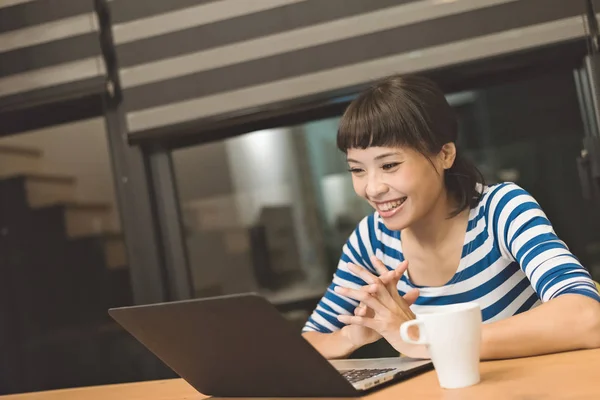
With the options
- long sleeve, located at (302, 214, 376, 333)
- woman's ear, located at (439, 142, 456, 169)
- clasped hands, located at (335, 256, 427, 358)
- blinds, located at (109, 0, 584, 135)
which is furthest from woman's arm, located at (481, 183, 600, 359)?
blinds, located at (109, 0, 584, 135)

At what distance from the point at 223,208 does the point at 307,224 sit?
1.03 ft

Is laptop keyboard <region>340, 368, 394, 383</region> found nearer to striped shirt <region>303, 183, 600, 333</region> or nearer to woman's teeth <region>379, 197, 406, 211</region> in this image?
striped shirt <region>303, 183, 600, 333</region>

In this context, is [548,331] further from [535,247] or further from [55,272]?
[55,272]

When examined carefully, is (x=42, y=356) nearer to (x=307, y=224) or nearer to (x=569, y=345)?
(x=307, y=224)

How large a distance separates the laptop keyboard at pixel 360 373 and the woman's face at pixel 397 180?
440mm

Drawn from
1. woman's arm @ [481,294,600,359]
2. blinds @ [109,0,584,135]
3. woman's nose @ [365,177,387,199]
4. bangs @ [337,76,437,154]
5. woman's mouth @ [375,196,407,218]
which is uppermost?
blinds @ [109,0,584,135]

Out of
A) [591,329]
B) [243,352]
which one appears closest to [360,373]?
[243,352]

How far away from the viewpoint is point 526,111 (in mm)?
2311

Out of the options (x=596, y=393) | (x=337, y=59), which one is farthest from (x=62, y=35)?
(x=596, y=393)

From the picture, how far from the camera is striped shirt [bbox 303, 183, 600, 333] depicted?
50.5 inches

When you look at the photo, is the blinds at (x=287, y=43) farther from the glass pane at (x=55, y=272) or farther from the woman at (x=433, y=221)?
the woman at (x=433, y=221)

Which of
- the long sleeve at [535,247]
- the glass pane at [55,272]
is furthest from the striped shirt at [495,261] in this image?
the glass pane at [55,272]

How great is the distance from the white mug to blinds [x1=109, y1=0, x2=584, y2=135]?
1.35 meters

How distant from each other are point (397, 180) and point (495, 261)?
27 cm
